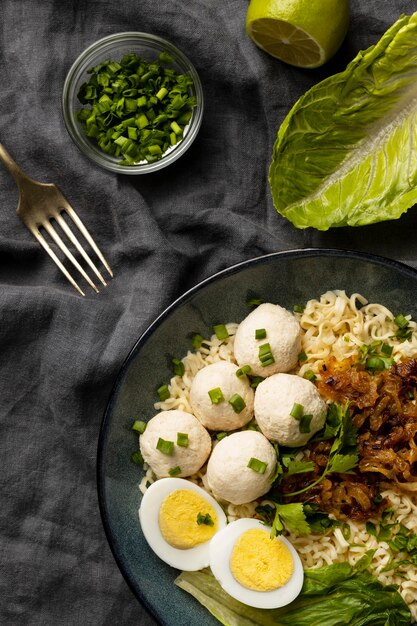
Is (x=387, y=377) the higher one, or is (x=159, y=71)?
(x=159, y=71)

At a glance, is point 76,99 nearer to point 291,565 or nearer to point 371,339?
point 371,339

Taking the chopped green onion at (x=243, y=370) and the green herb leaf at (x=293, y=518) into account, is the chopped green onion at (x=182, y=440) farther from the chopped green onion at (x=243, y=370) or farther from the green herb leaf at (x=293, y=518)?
the green herb leaf at (x=293, y=518)

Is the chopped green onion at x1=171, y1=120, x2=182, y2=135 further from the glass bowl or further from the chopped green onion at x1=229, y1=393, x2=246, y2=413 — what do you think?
the chopped green onion at x1=229, y1=393, x2=246, y2=413

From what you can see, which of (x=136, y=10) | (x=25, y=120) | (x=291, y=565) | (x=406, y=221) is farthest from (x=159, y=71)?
(x=291, y=565)

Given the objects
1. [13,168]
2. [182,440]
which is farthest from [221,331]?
[13,168]

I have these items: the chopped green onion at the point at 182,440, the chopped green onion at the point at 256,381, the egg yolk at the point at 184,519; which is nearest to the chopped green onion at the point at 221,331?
the chopped green onion at the point at 256,381

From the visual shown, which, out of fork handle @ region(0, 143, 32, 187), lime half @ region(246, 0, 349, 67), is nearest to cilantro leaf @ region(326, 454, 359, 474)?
lime half @ region(246, 0, 349, 67)
